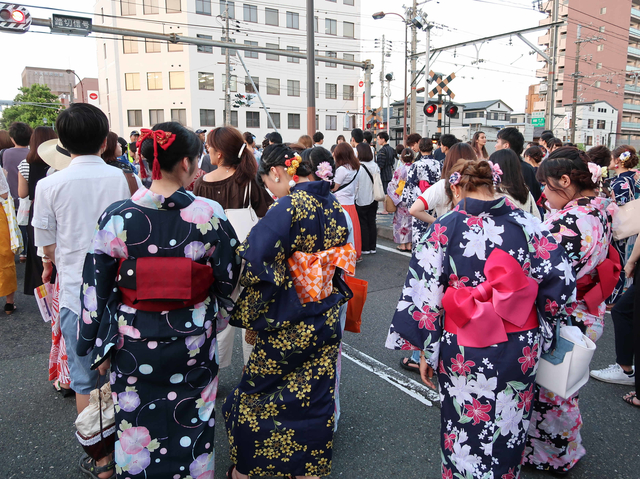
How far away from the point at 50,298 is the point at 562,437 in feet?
10.7

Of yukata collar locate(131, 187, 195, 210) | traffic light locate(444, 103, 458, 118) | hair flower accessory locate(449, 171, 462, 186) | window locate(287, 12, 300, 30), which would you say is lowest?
yukata collar locate(131, 187, 195, 210)

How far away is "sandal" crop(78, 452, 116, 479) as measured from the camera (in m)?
2.28

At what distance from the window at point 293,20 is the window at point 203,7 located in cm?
726

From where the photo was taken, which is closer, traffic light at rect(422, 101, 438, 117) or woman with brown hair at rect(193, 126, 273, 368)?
woman with brown hair at rect(193, 126, 273, 368)

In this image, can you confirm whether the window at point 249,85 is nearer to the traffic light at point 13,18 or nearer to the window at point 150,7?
the window at point 150,7

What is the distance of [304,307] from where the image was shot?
214 centimetres

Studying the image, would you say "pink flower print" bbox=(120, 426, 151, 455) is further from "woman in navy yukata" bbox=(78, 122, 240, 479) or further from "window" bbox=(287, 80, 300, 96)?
"window" bbox=(287, 80, 300, 96)

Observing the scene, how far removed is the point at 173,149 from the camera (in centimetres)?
187

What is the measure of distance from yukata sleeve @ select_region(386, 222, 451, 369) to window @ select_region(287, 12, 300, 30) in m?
41.0

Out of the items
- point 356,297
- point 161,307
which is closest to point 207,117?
point 356,297

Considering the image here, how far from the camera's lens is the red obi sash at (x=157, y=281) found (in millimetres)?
1761

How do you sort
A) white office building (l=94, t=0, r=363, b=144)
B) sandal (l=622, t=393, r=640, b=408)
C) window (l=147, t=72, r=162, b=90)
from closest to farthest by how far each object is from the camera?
sandal (l=622, t=393, r=640, b=408) → white office building (l=94, t=0, r=363, b=144) → window (l=147, t=72, r=162, b=90)

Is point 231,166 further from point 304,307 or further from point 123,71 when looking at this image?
point 123,71

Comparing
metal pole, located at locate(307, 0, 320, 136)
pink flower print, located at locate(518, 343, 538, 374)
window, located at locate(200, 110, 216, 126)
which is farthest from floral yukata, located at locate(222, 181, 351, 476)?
window, located at locate(200, 110, 216, 126)
